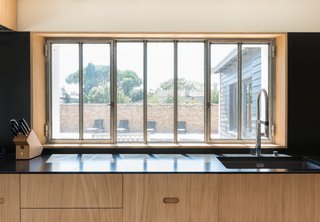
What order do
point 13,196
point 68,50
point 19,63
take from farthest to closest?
point 68,50 → point 19,63 → point 13,196

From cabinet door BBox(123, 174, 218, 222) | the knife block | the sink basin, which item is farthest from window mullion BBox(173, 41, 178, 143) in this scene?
the knife block

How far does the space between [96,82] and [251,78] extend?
1.47 m

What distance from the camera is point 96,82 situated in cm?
265

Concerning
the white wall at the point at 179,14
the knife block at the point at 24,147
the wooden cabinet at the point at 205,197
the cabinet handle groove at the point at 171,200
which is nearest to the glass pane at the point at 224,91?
the white wall at the point at 179,14

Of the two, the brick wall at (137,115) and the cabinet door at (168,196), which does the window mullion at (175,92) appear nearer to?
the brick wall at (137,115)

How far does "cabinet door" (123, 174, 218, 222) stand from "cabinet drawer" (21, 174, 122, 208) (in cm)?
11

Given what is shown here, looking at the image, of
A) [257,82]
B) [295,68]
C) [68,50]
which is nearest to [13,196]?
[68,50]

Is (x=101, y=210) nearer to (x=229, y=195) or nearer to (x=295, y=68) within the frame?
(x=229, y=195)

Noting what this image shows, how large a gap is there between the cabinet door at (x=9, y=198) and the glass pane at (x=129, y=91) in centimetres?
101

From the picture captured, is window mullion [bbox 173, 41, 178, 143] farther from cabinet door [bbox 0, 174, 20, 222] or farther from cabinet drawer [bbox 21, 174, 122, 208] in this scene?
cabinet door [bbox 0, 174, 20, 222]

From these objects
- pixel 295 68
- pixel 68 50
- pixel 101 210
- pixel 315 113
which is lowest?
pixel 101 210

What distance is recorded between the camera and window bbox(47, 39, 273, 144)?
264 centimetres

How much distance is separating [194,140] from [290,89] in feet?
3.20

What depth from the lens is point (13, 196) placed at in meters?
1.88
